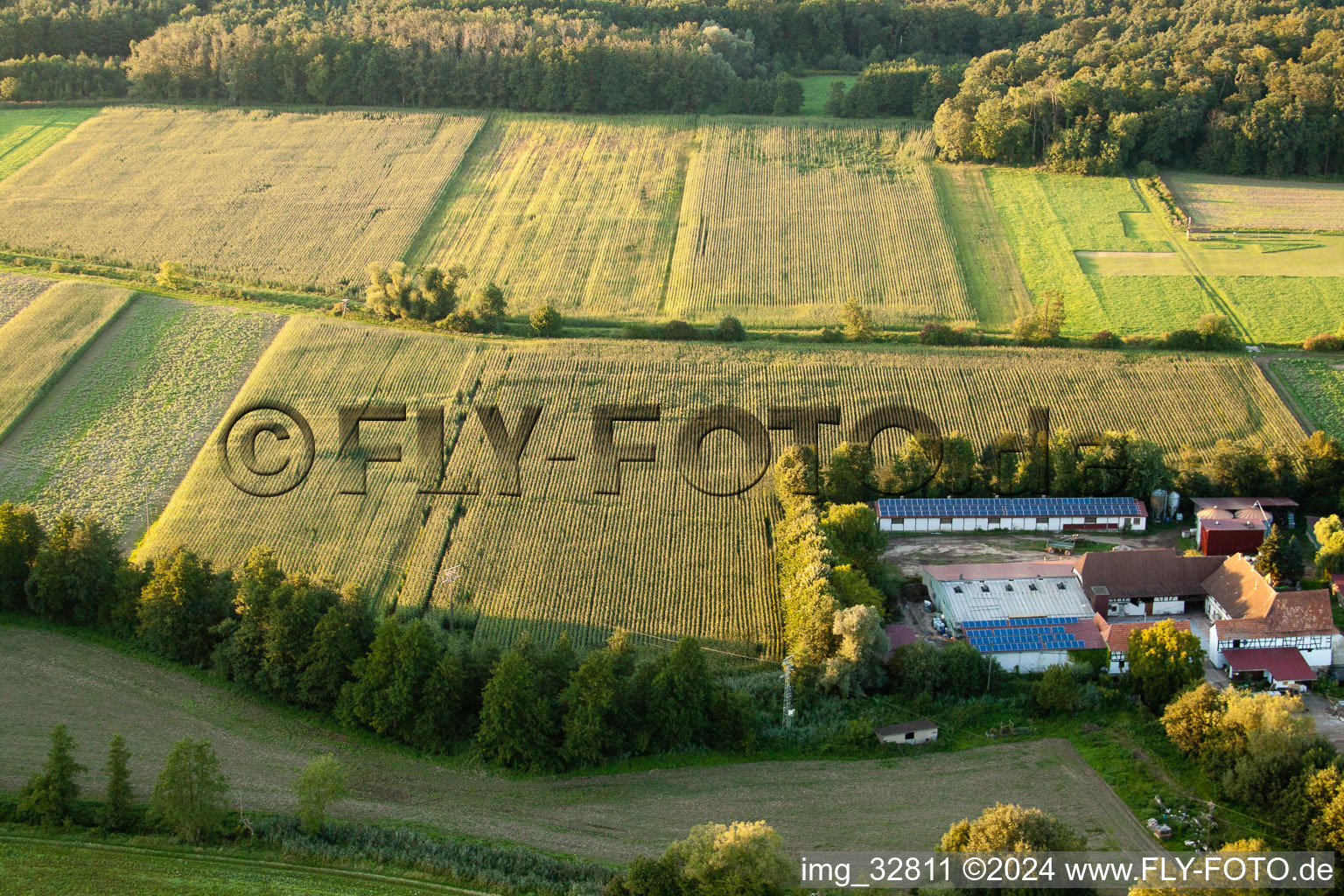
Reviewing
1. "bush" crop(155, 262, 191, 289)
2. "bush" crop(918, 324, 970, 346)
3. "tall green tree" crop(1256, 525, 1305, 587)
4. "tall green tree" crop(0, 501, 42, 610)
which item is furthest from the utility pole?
"bush" crop(155, 262, 191, 289)

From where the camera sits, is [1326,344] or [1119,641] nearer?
[1119,641]

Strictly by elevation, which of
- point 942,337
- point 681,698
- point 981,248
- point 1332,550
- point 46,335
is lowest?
point 1332,550

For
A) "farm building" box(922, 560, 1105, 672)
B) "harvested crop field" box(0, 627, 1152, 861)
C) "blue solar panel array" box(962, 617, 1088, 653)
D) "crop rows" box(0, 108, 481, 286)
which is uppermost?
"crop rows" box(0, 108, 481, 286)

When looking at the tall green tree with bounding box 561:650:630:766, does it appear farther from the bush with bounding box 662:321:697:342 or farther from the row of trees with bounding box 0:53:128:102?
the row of trees with bounding box 0:53:128:102

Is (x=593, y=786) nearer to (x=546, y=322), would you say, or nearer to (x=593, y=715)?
(x=593, y=715)

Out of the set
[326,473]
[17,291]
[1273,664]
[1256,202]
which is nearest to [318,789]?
[326,473]

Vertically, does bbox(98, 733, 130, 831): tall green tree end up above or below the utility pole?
above

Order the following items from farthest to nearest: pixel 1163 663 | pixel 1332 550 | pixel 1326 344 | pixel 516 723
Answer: pixel 1326 344, pixel 1332 550, pixel 1163 663, pixel 516 723
